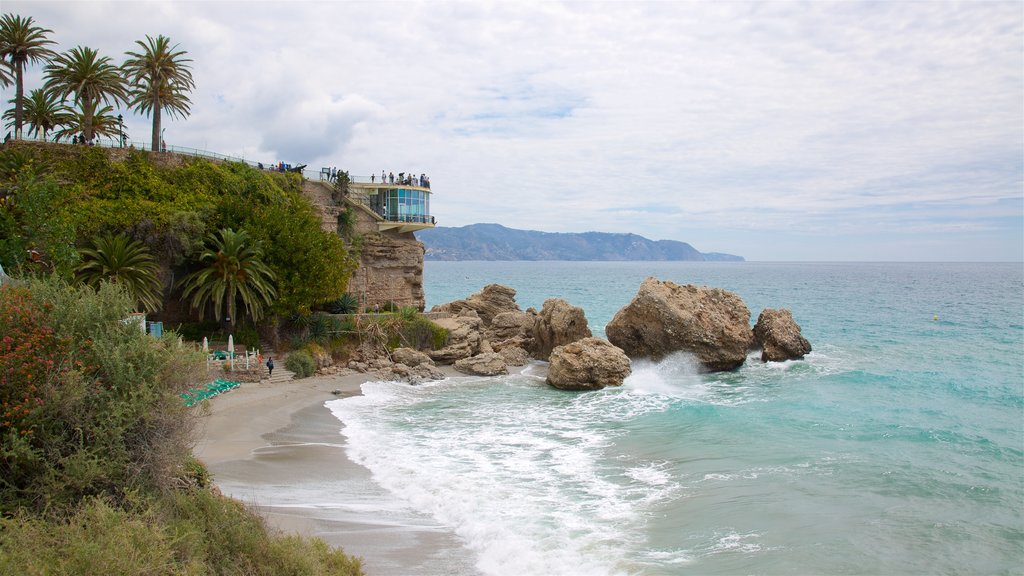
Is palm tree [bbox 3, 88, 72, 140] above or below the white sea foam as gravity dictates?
above

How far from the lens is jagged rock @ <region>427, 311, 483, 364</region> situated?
36312 mm

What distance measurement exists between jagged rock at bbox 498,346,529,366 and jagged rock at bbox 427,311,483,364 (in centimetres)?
157

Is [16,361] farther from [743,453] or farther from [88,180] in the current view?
[88,180]

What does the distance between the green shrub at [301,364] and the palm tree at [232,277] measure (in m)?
2.50

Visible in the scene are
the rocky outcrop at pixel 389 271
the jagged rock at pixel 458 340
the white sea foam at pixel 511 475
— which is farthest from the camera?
the rocky outcrop at pixel 389 271

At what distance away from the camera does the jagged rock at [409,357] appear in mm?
34406

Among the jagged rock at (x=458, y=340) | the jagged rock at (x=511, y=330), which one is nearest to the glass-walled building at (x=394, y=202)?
the jagged rock at (x=511, y=330)

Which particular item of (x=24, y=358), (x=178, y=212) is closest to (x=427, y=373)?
(x=178, y=212)

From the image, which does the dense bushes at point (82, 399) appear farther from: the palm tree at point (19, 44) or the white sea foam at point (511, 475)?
the palm tree at point (19, 44)

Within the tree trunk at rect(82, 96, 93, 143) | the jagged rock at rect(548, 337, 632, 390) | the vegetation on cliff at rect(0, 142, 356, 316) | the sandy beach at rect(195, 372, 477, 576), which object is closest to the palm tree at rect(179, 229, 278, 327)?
the vegetation on cliff at rect(0, 142, 356, 316)

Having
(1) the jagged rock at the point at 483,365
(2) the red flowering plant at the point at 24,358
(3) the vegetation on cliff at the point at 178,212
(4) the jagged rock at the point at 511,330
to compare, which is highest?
(3) the vegetation on cliff at the point at 178,212

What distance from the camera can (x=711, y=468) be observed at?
63.1 ft

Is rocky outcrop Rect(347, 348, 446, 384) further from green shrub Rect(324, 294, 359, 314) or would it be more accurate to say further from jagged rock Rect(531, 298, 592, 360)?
jagged rock Rect(531, 298, 592, 360)

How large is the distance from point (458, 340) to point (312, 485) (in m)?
20.8
